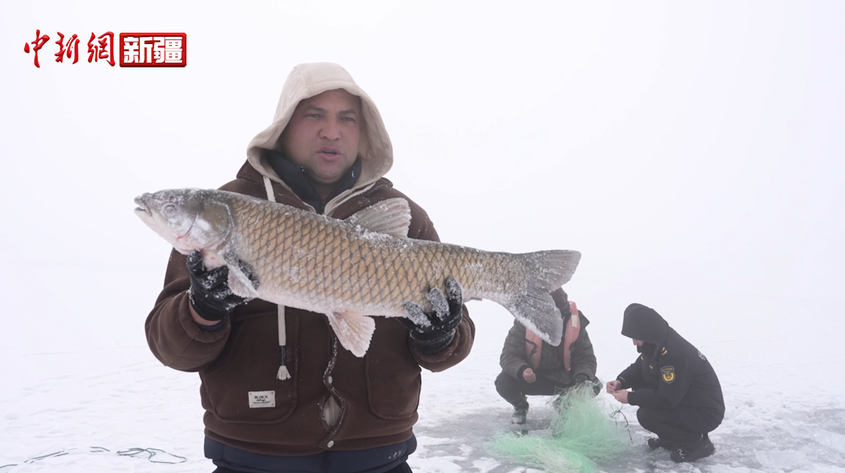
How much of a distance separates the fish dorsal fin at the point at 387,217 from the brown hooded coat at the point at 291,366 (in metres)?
0.22

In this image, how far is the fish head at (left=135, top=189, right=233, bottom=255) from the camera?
1955mm

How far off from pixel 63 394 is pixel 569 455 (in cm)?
584

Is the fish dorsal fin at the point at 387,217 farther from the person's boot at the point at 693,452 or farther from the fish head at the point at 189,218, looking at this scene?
the person's boot at the point at 693,452

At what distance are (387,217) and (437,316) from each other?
1.50 ft

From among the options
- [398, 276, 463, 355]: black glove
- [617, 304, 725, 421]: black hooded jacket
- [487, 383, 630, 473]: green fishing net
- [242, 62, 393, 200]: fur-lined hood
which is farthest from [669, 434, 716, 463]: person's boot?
[242, 62, 393, 200]: fur-lined hood

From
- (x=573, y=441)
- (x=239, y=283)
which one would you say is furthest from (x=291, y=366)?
(x=573, y=441)

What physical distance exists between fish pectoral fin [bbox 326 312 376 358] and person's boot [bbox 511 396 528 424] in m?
4.41

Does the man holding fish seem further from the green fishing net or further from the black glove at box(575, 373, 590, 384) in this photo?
the black glove at box(575, 373, 590, 384)

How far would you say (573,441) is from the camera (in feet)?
16.1

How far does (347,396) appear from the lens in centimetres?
211

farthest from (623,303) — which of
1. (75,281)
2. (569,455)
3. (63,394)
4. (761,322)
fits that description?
(75,281)

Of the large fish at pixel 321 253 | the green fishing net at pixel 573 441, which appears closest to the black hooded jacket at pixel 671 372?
the green fishing net at pixel 573 441

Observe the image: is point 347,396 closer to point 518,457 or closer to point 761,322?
point 518,457

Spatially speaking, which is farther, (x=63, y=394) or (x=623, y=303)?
(x=623, y=303)
